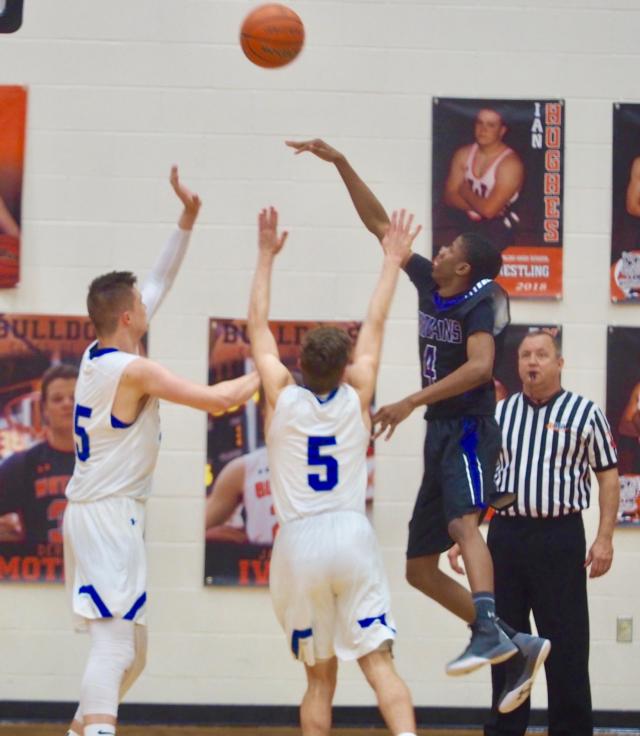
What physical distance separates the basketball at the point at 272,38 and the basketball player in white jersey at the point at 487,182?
157 centimetres

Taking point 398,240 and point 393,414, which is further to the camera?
point 398,240

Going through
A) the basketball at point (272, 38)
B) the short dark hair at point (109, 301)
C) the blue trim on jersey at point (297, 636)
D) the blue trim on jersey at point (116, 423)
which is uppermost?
the basketball at point (272, 38)

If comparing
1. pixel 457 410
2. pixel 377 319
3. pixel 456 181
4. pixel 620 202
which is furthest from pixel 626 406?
pixel 377 319

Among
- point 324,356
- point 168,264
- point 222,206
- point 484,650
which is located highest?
point 222,206

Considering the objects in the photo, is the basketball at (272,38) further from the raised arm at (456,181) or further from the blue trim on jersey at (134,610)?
the blue trim on jersey at (134,610)

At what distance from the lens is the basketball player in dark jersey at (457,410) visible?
5809 millimetres

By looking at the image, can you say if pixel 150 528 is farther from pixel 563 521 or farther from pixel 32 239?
pixel 563 521

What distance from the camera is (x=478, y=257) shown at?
6066 mm

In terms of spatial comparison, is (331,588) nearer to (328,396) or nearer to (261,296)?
(328,396)

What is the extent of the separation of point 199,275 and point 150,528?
1.43 m

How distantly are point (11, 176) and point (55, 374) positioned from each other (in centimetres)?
112

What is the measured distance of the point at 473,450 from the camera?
5.96 meters

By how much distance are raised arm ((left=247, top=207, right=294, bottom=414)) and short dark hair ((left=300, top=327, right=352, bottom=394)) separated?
145mm

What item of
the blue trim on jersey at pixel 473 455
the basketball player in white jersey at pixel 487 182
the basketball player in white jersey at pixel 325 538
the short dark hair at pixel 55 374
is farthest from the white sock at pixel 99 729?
the basketball player in white jersey at pixel 487 182
